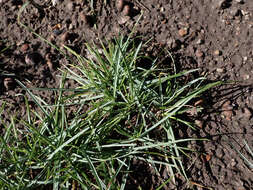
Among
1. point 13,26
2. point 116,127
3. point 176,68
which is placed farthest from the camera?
point 13,26

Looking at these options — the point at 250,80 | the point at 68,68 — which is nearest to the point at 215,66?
the point at 250,80

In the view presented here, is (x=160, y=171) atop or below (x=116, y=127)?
below

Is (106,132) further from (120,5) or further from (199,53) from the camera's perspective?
(120,5)

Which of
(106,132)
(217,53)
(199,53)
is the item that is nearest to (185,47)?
(199,53)

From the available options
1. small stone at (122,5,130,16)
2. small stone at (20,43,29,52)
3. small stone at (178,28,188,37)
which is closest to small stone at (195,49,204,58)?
small stone at (178,28,188,37)

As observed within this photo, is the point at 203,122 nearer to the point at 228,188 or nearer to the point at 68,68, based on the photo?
the point at 228,188

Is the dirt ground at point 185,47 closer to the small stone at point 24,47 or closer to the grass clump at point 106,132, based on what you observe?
the small stone at point 24,47

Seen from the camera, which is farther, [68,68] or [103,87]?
[68,68]
